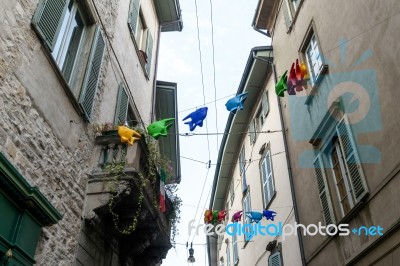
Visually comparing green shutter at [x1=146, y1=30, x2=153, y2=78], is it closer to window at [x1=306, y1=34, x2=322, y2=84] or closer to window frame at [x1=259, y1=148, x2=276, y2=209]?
window frame at [x1=259, y1=148, x2=276, y2=209]

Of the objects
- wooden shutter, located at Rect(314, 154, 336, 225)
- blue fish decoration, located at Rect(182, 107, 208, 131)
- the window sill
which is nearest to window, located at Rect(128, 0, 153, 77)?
blue fish decoration, located at Rect(182, 107, 208, 131)

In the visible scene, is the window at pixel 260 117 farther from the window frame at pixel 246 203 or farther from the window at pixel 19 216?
the window at pixel 19 216

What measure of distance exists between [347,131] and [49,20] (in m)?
5.08

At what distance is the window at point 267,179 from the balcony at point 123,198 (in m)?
4.26

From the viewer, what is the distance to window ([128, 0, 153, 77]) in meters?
10.4

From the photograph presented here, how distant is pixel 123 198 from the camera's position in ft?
21.7

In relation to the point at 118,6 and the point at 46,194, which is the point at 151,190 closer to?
the point at 46,194

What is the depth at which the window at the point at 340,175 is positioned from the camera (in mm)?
6629

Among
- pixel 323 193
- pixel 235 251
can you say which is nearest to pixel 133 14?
pixel 323 193

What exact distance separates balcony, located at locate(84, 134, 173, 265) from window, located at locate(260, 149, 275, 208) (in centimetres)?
426

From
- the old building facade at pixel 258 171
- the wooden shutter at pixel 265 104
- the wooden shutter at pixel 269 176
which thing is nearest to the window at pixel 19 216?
the old building facade at pixel 258 171

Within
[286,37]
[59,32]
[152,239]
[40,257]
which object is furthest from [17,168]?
[286,37]

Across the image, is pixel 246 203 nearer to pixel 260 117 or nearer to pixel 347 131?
pixel 260 117

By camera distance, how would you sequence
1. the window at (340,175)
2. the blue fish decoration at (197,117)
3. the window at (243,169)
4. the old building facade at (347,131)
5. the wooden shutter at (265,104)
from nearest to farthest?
the old building facade at (347,131), the window at (340,175), the blue fish decoration at (197,117), the wooden shutter at (265,104), the window at (243,169)
